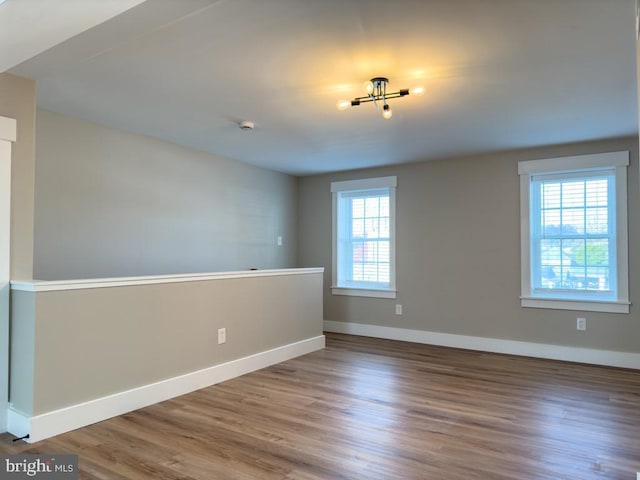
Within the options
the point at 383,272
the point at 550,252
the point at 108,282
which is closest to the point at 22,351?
the point at 108,282

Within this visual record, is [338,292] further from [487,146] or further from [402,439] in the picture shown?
[402,439]

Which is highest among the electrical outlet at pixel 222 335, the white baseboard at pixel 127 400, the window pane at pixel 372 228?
the window pane at pixel 372 228

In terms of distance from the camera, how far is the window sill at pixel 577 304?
443 centimetres

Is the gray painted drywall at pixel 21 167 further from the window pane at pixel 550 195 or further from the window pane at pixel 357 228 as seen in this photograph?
the window pane at pixel 550 195

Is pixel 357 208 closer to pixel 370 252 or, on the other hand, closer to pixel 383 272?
pixel 370 252

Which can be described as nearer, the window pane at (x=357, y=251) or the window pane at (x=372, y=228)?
the window pane at (x=372, y=228)

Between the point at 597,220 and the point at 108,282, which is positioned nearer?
the point at 108,282

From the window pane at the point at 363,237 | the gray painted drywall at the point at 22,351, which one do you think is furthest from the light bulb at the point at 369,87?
the window pane at the point at 363,237

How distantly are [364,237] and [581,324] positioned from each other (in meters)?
2.73

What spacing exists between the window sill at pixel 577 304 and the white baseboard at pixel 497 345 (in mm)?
407

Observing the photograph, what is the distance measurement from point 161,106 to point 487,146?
3.25 meters

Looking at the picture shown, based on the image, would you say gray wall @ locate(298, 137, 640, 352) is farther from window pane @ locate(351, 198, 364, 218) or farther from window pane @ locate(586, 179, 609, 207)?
window pane @ locate(351, 198, 364, 218)

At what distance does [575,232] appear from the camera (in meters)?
4.67

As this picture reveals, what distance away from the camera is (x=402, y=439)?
8.71 ft
